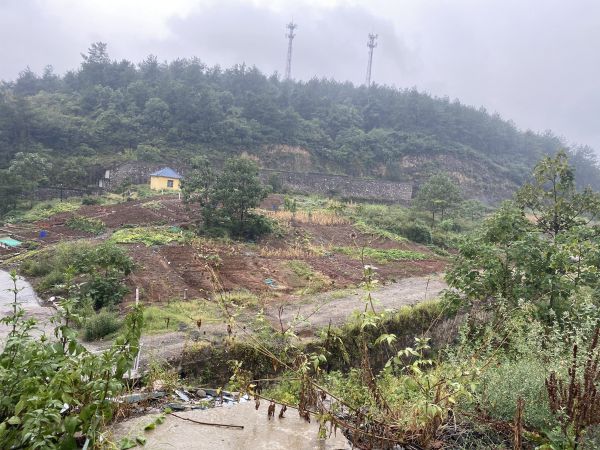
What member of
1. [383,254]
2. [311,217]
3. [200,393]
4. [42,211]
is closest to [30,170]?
[42,211]

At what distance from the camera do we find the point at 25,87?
50844 mm

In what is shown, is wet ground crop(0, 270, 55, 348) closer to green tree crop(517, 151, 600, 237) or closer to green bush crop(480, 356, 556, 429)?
green bush crop(480, 356, 556, 429)

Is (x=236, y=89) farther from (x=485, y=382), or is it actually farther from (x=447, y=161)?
(x=485, y=382)

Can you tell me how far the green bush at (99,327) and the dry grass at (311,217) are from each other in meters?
13.0

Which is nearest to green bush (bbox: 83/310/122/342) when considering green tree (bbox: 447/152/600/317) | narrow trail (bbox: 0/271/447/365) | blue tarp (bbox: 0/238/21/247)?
narrow trail (bbox: 0/271/447/365)

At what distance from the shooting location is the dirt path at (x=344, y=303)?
311 inches

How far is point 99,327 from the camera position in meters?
6.71

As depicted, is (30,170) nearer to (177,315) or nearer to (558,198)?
(177,315)

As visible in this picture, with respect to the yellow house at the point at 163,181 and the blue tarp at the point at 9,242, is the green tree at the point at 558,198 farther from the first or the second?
the yellow house at the point at 163,181

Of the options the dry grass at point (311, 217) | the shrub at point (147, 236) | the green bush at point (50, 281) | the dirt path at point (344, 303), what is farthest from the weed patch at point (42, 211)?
the dirt path at point (344, 303)

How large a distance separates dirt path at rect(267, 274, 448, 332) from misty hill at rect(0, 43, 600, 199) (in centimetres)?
2315

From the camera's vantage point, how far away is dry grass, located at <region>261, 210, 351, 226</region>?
20.4 m

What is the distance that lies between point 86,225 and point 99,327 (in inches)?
451

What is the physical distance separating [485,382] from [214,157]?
118ft
